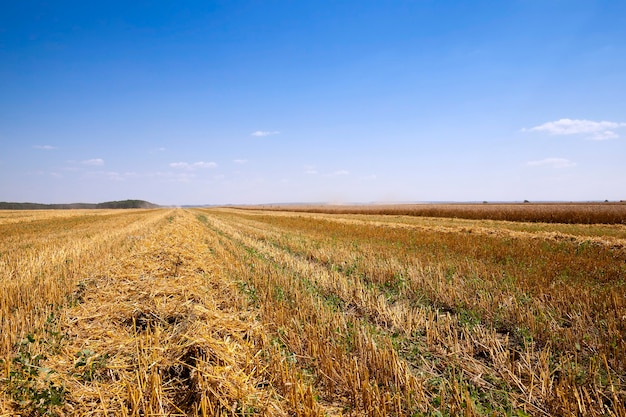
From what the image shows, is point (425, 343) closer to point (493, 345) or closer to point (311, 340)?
point (493, 345)

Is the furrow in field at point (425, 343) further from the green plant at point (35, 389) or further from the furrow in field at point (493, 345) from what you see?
the green plant at point (35, 389)

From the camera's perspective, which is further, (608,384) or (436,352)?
(436,352)

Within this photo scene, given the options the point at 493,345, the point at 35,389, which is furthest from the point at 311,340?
the point at 35,389

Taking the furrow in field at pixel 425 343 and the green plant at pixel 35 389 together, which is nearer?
the green plant at pixel 35 389

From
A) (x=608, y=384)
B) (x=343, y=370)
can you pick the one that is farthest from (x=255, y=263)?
(x=608, y=384)

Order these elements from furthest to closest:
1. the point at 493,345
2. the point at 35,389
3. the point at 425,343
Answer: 1. the point at 425,343
2. the point at 493,345
3. the point at 35,389

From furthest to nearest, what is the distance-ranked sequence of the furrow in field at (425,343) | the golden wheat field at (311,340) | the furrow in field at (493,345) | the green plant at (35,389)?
the furrow in field at (425,343)
the furrow in field at (493,345)
the golden wheat field at (311,340)
the green plant at (35,389)

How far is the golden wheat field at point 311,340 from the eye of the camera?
10.2 feet

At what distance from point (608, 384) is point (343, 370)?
10.3ft

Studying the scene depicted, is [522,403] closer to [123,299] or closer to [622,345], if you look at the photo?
[622,345]

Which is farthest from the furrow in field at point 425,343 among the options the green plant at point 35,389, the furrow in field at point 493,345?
the green plant at point 35,389

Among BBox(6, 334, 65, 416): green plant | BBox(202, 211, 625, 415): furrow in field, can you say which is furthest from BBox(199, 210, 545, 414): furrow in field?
BBox(6, 334, 65, 416): green plant

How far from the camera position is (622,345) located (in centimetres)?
417

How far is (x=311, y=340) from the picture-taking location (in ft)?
14.5
